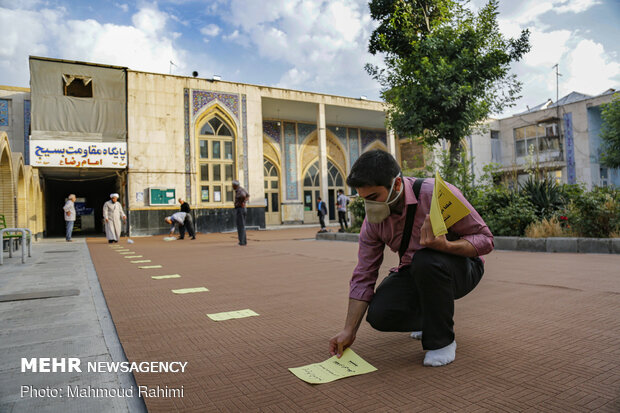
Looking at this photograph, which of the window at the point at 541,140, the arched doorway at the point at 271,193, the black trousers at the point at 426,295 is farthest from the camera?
the window at the point at 541,140

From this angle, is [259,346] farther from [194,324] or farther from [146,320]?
[146,320]

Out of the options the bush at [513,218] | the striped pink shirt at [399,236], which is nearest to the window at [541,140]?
the bush at [513,218]

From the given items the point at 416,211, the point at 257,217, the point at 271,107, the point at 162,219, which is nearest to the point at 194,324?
the point at 416,211

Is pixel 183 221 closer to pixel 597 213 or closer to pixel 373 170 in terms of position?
pixel 597 213

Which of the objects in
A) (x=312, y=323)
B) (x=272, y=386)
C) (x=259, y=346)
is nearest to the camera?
(x=272, y=386)

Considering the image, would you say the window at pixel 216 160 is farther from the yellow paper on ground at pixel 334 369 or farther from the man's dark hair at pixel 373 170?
the man's dark hair at pixel 373 170

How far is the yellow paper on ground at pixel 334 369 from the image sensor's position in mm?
1945

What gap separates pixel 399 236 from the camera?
2162mm

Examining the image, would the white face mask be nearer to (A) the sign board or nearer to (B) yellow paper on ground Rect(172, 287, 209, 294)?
(B) yellow paper on ground Rect(172, 287, 209, 294)

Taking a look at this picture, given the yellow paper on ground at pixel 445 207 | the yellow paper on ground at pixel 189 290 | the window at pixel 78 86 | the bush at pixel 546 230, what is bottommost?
the yellow paper on ground at pixel 189 290

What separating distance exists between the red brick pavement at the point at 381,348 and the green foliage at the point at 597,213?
2967mm

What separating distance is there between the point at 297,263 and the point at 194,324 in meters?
3.75

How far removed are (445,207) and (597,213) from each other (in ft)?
22.1

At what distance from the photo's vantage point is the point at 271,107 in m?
21.5
